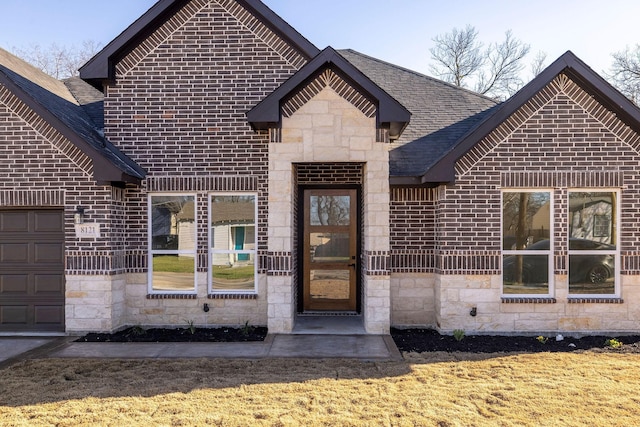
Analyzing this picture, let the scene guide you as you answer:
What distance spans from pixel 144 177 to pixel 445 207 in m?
5.82

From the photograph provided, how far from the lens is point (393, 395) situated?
547 centimetres

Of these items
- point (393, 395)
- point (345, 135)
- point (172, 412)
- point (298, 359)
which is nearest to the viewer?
point (172, 412)

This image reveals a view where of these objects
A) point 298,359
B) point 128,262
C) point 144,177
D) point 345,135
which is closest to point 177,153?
point 144,177

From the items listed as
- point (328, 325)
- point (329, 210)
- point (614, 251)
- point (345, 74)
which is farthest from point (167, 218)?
point (614, 251)

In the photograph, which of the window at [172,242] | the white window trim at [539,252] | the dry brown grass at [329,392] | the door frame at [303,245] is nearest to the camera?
the dry brown grass at [329,392]

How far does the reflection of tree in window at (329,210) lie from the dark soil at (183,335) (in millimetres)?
2684

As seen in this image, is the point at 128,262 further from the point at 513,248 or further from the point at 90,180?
the point at 513,248

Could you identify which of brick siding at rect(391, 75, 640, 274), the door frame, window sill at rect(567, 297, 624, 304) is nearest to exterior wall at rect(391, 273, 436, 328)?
brick siding at rect(391, 75, 640, 274)

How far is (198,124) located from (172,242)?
2415 millimetres

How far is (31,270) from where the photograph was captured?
28.8ft

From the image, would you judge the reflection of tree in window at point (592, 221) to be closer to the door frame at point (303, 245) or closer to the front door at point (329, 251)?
the door frame at point (303, 245)

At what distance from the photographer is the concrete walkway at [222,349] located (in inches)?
279

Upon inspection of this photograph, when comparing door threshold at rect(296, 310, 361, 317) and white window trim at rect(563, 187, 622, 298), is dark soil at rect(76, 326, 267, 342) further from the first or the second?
white window trim at rect(563, 187, 622, 298)

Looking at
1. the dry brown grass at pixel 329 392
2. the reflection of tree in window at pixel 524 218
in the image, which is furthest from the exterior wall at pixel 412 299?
the dry brown grass at pixel 329 392
